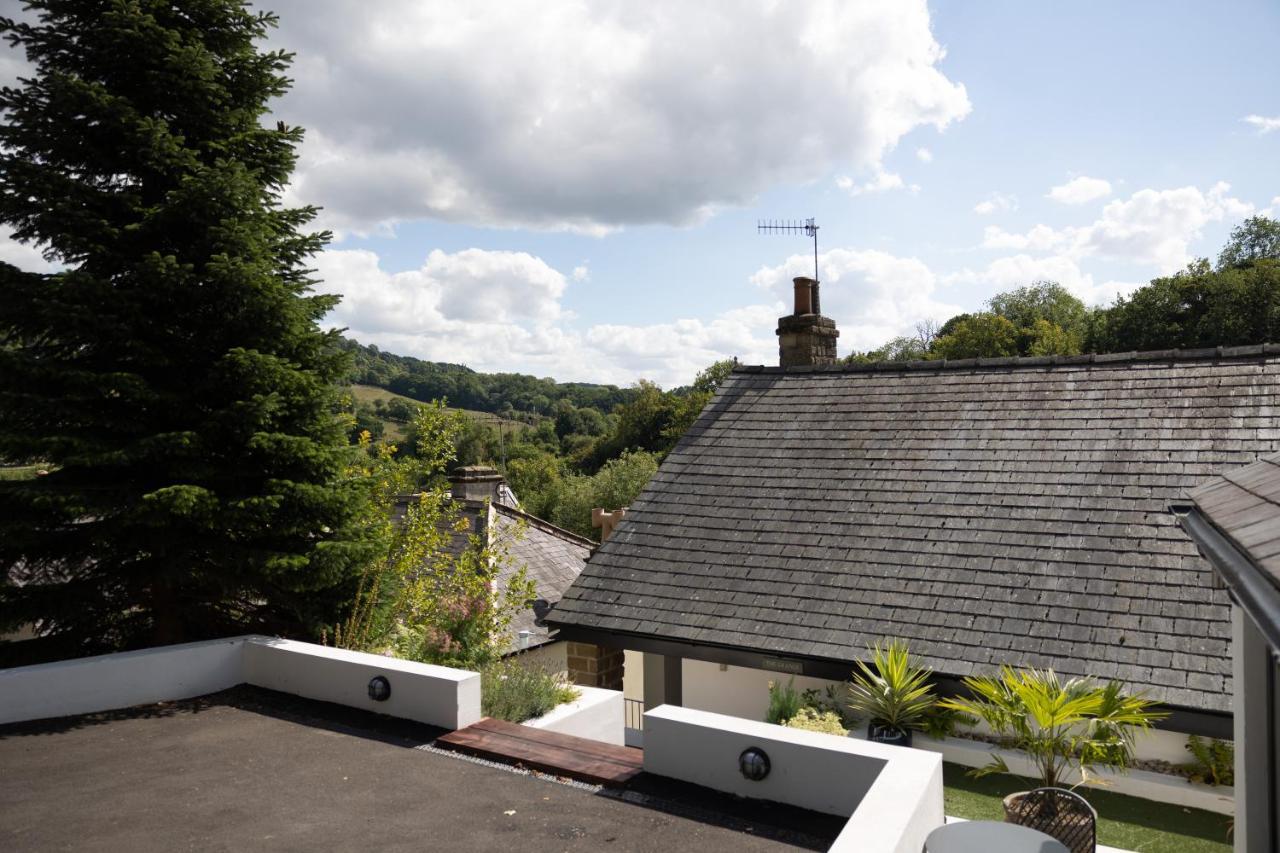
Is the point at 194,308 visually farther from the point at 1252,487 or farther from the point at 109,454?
the point at 1252,487

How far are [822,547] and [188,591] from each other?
22.8 feet

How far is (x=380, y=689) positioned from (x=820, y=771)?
11.5 feet

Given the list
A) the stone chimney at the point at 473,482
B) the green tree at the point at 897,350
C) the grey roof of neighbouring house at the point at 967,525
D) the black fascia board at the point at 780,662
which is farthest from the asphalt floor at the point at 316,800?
the green tree at the point at 897,350

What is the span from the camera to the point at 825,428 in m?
11.4

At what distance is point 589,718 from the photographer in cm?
723

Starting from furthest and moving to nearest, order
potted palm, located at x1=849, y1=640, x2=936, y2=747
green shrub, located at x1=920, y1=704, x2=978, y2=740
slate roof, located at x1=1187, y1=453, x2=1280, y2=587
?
green shrub, located at x1=920, y1=704, x2=978, y2=740
potted palm, located at x1=849, y1=640, x2=936, y2=747
slate roof, located at x1=1187, y1=453, x2=1280, y2=587

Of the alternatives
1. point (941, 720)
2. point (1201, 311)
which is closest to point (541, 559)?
point (941, 720)

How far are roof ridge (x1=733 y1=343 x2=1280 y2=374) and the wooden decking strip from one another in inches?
309

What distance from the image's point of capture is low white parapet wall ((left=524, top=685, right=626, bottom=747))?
682cm

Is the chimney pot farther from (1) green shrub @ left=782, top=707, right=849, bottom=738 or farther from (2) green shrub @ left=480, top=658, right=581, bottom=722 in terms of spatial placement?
(2) green shrub @ left=480, top=658, right=581, bottom=722

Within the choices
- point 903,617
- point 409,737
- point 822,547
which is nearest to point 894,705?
point 903,617

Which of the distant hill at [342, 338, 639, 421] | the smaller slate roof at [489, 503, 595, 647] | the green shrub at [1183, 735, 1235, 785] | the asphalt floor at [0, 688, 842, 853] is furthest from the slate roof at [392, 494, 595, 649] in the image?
the distant hill at [342, 338, 639, 421]

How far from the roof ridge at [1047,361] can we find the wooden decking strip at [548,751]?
25.7 feet

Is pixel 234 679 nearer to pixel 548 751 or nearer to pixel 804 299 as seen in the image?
pixel 548 751
